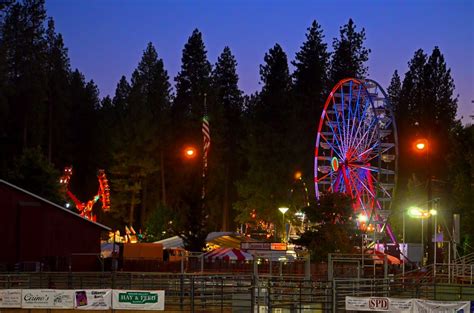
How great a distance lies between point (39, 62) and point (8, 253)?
48673 mm

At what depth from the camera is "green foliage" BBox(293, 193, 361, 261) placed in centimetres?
5088

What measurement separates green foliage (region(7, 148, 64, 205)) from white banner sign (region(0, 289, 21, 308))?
40.6 metres

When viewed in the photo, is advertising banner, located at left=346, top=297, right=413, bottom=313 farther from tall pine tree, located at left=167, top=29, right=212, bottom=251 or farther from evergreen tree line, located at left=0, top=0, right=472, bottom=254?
tall pine tree, located at left=167, top=29, right=212, bottom=251

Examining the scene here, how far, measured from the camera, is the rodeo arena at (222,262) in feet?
98.0

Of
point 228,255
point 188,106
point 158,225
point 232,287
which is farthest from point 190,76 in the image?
point 232,287

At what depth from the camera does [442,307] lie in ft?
73.9

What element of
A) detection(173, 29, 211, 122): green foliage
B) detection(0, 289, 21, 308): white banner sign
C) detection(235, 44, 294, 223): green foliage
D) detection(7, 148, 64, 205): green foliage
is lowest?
detection(0, 289, 21, 308): white banner sign

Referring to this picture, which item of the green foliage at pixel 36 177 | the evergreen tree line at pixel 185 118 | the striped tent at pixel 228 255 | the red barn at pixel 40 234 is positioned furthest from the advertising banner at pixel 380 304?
the evergreen tree line at pixel 185 118

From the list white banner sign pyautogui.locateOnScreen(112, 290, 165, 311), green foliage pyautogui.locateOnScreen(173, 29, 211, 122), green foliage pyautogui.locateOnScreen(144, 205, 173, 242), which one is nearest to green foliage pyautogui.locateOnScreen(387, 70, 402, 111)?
green foliage pyautogui.locateOnScreen(173, 29, 211, 122)

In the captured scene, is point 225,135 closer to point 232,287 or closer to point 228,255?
point 228,255

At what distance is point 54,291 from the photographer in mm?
26094

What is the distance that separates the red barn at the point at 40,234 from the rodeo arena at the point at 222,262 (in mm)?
61

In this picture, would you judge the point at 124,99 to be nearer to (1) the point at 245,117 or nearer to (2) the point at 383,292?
(1) the point at 245,117

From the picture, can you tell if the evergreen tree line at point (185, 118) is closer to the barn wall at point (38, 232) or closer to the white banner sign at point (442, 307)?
the barn wall at point (38, 232)
